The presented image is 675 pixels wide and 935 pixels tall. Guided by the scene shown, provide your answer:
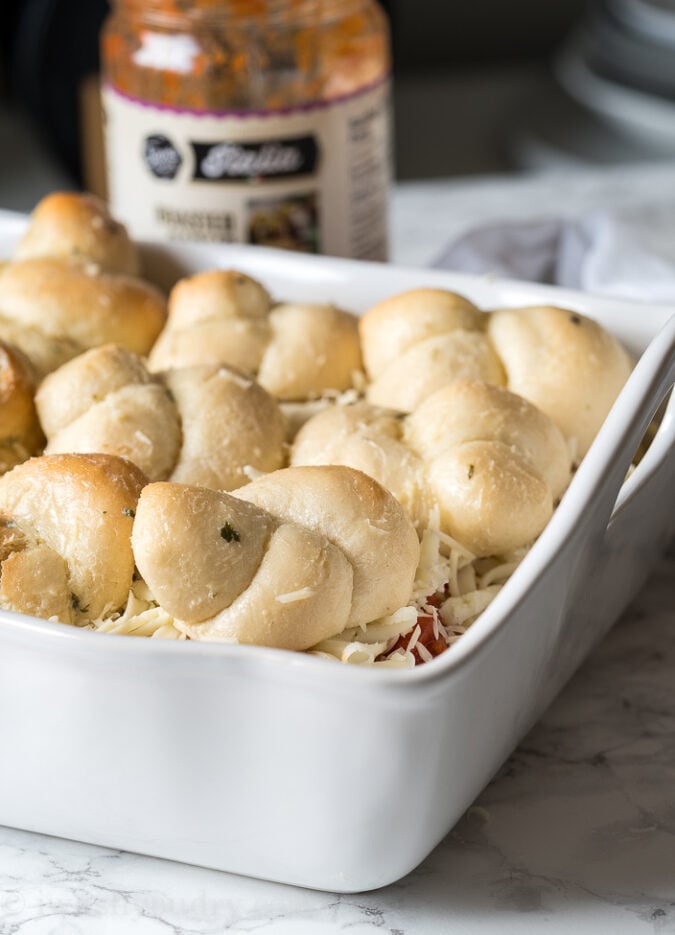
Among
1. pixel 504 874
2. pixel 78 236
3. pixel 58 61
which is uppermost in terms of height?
pixel 78 236

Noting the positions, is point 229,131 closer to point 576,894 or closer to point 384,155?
point 384,155

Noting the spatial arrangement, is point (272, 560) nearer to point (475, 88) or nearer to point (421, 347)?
point (421, 347)

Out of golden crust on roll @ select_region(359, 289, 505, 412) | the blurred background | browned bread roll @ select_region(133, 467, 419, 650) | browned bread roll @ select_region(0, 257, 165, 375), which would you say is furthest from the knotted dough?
the blurred background

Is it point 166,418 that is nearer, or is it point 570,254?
point 166,418

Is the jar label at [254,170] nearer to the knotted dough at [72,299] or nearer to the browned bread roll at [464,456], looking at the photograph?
the knotted dough at [72,299]

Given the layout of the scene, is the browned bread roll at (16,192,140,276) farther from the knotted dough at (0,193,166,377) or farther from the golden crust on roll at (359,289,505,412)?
the golden crust on roll at (359,289,505,412)

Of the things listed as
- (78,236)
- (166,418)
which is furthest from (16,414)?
(78,236)

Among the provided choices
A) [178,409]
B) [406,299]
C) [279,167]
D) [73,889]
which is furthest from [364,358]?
[73,889]
